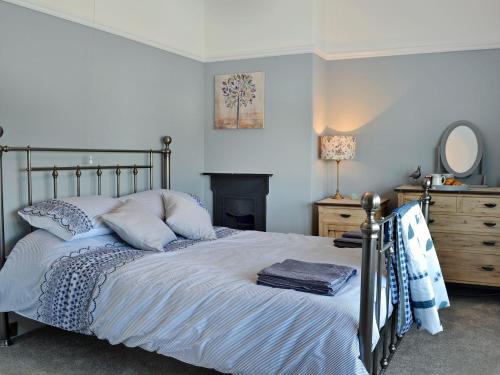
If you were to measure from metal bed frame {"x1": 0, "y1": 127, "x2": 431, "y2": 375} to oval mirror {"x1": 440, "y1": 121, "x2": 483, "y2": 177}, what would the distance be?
878mm

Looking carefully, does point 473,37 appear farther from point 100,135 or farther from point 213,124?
point 100,135

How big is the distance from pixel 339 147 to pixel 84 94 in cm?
219

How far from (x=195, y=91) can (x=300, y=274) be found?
9.42 ft

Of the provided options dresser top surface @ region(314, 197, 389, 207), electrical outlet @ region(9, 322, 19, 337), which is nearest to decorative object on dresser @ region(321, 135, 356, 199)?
dresser top surface @ region(314, 197, 389, 207)

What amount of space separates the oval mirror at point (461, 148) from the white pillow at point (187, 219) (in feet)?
7.25

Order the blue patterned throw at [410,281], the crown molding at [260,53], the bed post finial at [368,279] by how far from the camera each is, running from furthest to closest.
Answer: the crown molding at [260,53] → the blue patterned throw at [410,281] → the bed post finial at [368,279]

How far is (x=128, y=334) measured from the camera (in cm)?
246

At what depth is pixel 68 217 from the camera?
9.72 ft

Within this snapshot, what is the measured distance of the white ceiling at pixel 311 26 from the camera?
4246 mm

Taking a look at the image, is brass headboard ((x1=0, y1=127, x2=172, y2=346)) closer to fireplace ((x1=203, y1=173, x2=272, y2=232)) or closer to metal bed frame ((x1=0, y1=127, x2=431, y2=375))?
metal bed frame ((x1=0, y1=127, x2=431, y2=375))

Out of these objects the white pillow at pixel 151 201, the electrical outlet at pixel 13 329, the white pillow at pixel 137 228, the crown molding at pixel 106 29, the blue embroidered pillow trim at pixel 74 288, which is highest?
the crown molding at pixel 106 29

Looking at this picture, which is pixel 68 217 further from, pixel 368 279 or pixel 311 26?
pixel 311 26

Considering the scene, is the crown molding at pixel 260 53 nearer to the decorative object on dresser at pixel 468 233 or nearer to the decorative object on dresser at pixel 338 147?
the decorative object on dresser at pixel 338 147

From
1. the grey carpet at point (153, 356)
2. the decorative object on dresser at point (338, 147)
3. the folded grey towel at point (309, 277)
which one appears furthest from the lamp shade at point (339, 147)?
the folded grey towel at point (309, 277)
